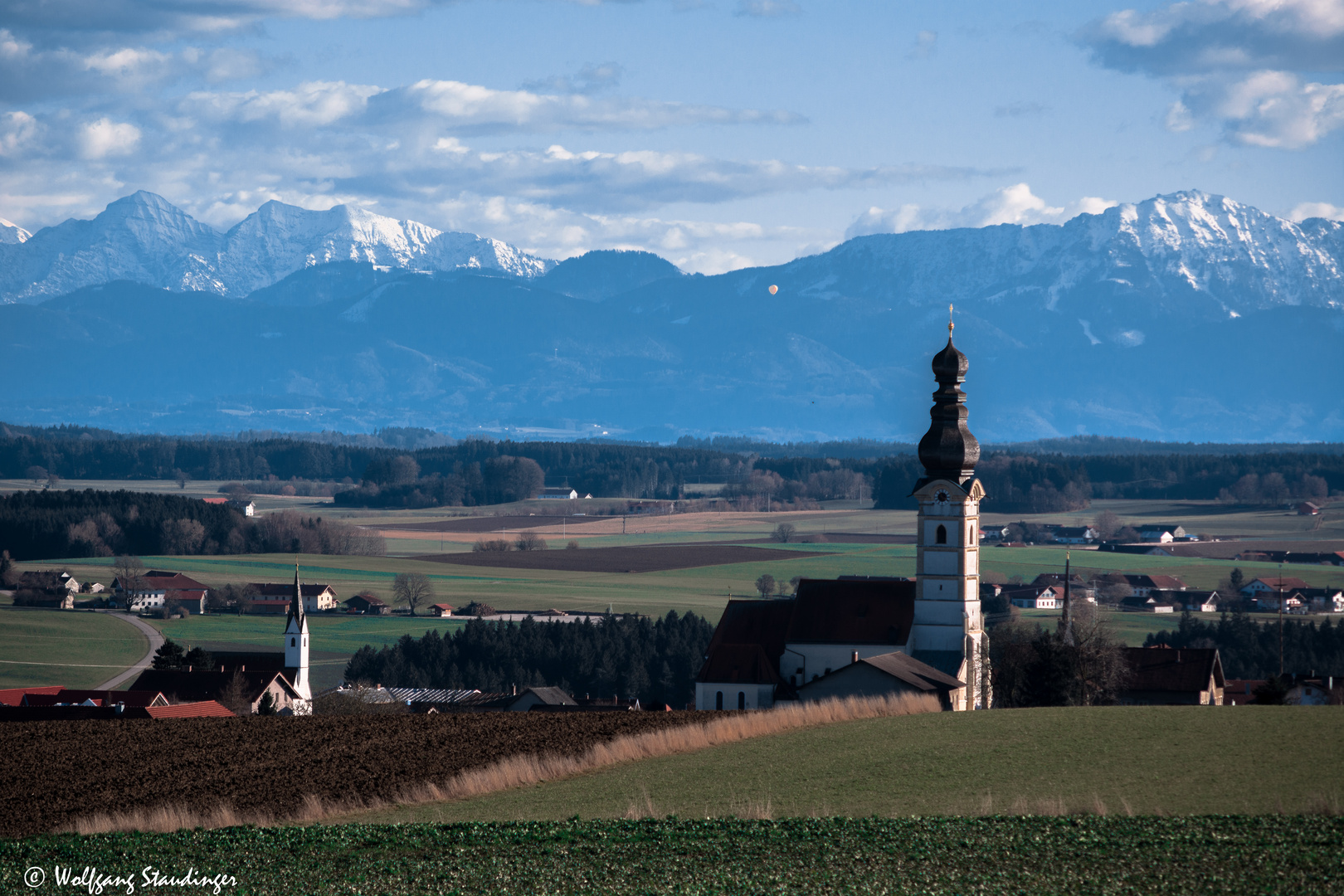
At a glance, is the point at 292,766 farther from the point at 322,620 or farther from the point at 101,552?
the point at 101,552

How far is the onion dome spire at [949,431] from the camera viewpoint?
59219mm

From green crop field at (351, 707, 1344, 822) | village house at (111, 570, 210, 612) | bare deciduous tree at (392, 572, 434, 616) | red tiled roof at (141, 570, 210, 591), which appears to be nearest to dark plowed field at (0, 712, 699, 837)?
green crop field at (351, 707, 1344, 822)

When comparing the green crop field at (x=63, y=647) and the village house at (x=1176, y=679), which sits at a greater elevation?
the village house at (x=1176, y=679)

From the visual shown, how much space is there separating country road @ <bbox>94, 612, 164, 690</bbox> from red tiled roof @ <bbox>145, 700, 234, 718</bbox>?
1403 cm

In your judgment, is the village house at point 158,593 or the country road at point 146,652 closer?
the country road at point 146,652

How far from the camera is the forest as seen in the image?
79562 mm

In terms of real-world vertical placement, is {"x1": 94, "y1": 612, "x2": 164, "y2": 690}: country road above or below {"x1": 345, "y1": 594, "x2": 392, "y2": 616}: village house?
below

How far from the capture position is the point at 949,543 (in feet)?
197

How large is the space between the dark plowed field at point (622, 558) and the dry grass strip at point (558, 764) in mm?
78219

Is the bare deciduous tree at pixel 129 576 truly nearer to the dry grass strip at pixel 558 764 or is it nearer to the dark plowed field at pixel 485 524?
the dark plowed field at pixel 485 524

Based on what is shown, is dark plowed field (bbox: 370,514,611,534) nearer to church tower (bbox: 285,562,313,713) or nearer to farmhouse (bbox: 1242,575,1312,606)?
farmhouse (bbox: 1242,575,1312,606)

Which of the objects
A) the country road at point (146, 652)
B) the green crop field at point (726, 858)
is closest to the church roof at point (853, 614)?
the country road at point (146, 652)

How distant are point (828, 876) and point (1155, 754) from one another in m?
15.2

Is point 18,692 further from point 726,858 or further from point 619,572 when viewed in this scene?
point 619,572
